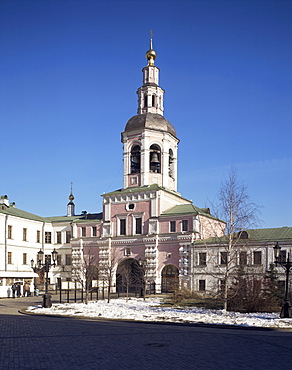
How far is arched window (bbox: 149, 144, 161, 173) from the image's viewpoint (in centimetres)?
5022

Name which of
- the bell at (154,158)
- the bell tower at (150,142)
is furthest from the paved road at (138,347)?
the bell at (154,158)

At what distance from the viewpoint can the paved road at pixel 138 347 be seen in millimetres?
9930

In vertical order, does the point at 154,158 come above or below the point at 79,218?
above

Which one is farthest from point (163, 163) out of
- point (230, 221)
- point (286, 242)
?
point (230, 221)

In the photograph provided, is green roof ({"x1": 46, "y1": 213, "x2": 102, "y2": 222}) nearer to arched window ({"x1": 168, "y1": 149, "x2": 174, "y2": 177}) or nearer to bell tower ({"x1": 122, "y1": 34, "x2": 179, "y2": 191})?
bell tower ({"x1": 122, "y1": 34, "x2": 179, "y2": 191})

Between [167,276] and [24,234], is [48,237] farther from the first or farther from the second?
[167,276]

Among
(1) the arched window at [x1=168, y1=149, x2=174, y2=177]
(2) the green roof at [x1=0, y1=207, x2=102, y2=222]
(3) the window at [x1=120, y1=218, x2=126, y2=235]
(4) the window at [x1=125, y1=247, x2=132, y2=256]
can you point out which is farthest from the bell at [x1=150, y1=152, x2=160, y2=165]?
(4) the window at [x1=125, y1=247, x2=132, y2=256]

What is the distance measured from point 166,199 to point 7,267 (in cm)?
1875

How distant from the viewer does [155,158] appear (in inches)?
1980

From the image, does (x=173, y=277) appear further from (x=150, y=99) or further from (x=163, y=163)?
(x=150, y=99)

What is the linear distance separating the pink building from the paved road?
28.5m

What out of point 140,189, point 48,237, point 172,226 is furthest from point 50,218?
point 172,226

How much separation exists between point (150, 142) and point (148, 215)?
8333 millimetres

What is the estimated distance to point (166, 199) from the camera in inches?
1927
